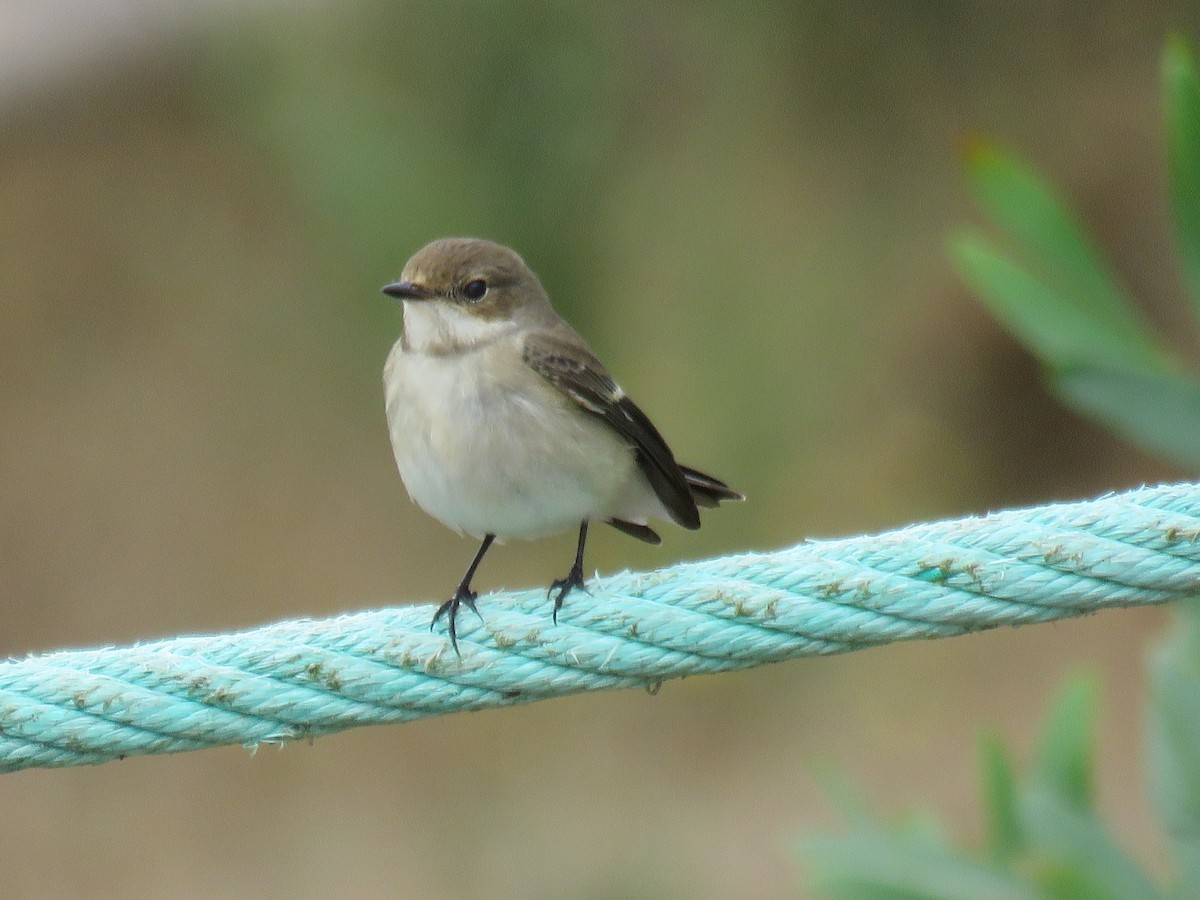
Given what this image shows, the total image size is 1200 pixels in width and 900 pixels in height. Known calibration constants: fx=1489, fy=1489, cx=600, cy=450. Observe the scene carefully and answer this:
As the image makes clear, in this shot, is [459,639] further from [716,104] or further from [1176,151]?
[716,104]

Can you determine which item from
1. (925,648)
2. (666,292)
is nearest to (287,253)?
(666,292)

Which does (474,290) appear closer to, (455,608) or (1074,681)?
(455,608)

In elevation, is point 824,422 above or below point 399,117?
below

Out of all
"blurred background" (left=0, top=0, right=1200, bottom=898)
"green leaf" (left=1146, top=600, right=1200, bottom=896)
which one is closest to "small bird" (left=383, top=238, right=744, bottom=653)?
"green leaf" (left=1146, top=600, right=1200, bottom=896)

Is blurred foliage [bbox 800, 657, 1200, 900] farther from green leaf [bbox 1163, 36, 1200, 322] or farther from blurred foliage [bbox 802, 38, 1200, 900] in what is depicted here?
green leaf [bbox 1163, 36, 1200, 322]

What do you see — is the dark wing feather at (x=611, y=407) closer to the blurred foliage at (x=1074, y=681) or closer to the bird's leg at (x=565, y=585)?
the bird's leg at (x=565, y=585)

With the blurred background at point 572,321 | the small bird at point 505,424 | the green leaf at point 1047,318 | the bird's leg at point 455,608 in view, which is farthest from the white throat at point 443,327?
the blurred background at point 572,321

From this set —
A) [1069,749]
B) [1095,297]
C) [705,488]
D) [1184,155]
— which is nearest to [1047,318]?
[1095,297]
